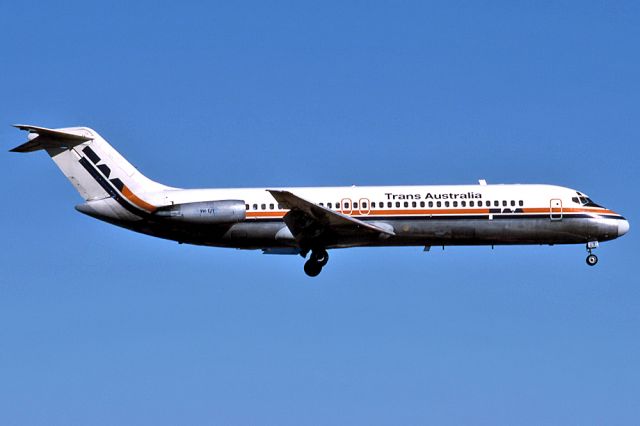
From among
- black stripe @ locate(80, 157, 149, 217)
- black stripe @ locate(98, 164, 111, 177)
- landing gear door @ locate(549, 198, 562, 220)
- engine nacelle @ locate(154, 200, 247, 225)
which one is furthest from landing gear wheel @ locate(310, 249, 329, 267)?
landing gear door @ locate(549, 198, 562, 220)

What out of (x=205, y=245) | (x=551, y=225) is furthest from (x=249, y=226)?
(x=551, y=225)

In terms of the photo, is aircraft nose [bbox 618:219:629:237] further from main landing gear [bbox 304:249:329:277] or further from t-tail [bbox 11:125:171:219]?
t-tail [bbox 11:125:171:219]

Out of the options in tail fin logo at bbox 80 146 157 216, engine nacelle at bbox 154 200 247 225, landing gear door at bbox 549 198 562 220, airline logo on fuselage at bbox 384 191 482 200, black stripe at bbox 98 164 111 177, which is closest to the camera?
engine nacelle at bbox 154 200 247 225

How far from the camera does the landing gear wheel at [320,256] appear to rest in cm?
4769

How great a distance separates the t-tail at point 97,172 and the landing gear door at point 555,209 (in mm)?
15983

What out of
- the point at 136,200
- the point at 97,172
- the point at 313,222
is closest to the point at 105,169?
the point at 97,172

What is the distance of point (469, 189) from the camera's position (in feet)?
157

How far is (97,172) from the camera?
48.4m

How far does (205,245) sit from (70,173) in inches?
253

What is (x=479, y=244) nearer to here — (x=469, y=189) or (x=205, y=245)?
(x=469, y=189)

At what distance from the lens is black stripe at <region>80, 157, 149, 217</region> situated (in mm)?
47562

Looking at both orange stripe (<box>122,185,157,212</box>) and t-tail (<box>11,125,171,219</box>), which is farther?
t-tail (<box>11,125,171,219</box>)

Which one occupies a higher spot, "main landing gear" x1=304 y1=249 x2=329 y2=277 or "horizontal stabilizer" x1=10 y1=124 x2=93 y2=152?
"horizontal stabilizer" x1=10 y1=124 x2=93 y2=152

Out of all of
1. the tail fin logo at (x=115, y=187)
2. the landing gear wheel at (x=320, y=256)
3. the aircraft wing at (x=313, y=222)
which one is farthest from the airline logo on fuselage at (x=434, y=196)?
the tail fin logo at (x=115, y=187)
